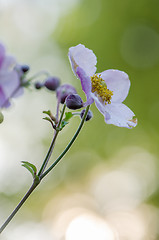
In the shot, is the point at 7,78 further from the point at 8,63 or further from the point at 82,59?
the point at 82,59

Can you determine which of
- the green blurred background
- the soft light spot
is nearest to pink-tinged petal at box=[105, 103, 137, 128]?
the green blurred background

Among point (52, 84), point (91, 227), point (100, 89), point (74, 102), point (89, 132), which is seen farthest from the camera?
point (91, 227)

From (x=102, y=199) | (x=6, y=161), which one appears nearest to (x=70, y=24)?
(x=6, y=161)

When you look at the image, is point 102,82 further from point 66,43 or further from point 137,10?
point 137,10

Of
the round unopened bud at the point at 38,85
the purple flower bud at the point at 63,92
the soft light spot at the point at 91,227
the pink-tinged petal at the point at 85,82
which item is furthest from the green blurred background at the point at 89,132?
the pink-tinged petal at the point at 85,82

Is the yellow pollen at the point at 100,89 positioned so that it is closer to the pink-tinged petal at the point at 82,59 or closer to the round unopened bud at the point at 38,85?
the pink-tinged petal at the point at 82,59

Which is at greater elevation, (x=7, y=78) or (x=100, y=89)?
(x=100, y=89)

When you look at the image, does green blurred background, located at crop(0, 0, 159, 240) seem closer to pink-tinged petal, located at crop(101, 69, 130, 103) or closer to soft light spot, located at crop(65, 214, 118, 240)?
soft light spot, located at crop(65, 214, 118, 240)

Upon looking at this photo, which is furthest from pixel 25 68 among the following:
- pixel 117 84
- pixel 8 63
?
pixel 117 84
